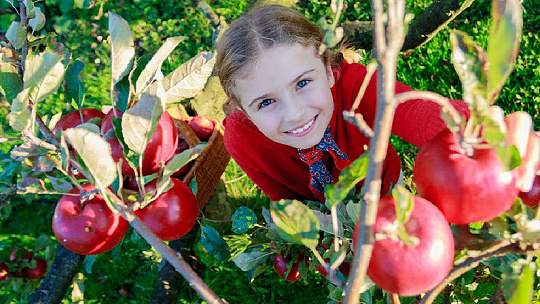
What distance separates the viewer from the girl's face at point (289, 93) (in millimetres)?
1030

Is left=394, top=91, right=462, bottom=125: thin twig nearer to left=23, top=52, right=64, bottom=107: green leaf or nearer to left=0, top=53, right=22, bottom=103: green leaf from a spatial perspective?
left=23, top=52, right=64, bottom=107: green leaf

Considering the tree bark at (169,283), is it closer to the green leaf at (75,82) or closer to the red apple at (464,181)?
the green leaf at (75,82)

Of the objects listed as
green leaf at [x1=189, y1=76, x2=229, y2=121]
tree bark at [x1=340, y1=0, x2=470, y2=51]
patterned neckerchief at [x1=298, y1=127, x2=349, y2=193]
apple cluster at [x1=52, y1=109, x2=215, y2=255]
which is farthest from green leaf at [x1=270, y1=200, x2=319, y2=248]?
green leaf at [x1=189, y1=76, x2=229, y2=121]

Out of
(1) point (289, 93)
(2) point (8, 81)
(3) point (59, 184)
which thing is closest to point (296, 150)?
(1) point (289, 93)

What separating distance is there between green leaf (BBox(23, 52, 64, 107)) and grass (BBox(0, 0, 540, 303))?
109 centimetres

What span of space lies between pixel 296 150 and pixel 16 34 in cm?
82

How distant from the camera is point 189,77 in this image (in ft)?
2.43

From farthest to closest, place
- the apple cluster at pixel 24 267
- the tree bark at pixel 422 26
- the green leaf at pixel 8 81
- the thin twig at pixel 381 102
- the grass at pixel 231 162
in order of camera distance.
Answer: the grass at pixel 231 162, the apple cluster at pixel 24 267, the tree bark at pixel 422 26, the green leaf at pixel 8 81, the thin twig at pixel 381 102

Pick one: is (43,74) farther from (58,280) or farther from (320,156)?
(58,280)

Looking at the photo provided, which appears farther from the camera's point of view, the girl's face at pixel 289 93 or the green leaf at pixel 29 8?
the girl's face at pixel 289 93

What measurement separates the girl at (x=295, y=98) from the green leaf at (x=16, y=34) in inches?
19.8

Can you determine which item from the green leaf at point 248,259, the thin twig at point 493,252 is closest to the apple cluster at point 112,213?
the green leaf at point 248,259

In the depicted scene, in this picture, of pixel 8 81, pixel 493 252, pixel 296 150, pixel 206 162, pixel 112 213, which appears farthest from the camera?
pixel 206 162

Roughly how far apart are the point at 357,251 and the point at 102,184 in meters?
0.35
